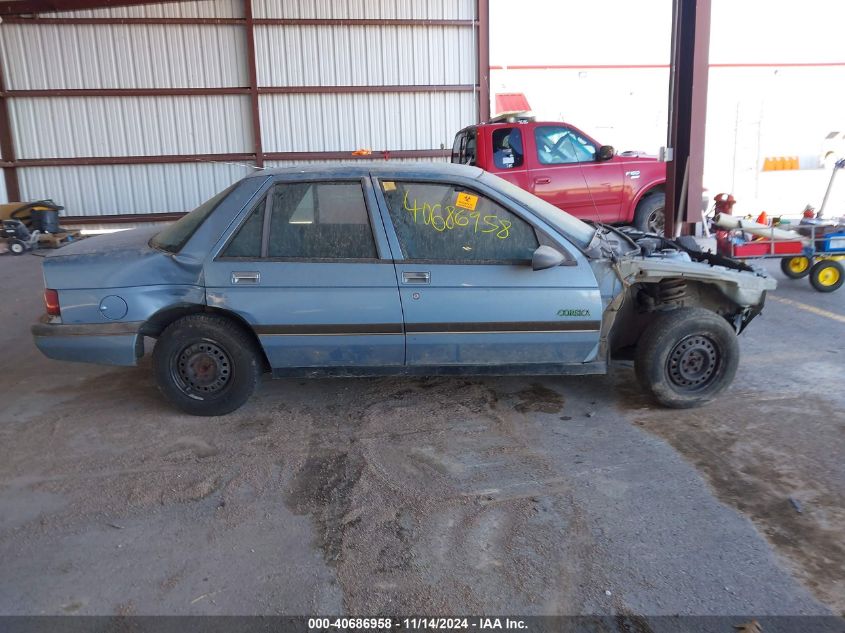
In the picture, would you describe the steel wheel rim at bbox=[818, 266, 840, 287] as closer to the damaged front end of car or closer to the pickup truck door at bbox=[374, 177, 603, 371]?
the damaged front end of car

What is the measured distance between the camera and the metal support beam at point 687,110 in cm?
698

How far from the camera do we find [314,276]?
4172 mm

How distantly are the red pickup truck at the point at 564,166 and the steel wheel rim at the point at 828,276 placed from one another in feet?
10.3

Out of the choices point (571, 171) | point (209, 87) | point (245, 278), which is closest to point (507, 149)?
point (571, 171)

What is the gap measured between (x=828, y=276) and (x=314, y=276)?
611cm

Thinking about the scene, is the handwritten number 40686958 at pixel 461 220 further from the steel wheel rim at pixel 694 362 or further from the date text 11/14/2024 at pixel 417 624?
the date text 11/14/2024 at pixel 417 624

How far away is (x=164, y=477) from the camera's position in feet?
12.2

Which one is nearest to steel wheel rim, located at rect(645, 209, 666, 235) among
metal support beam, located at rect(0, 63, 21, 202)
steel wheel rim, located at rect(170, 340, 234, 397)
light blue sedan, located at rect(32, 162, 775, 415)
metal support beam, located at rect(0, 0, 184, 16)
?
light blue sedan, located at rect(32, 162, 775, 415)

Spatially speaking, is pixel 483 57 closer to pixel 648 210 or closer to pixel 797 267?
pixel 648 210

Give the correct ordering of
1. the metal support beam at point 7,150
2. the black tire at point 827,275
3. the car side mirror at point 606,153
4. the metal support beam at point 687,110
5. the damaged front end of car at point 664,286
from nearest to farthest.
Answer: the damaged front end of car at point 664,286 → the metal support beam at point 687,110 → the black tire at point 827,275 → the car side mirror at point 606,153 → the metal support beam at point 7,150

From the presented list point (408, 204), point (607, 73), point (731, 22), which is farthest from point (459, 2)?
point (731, 22)

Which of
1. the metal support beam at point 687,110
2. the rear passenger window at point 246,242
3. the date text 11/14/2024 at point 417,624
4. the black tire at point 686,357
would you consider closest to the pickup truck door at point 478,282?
the black tire at point 686,357

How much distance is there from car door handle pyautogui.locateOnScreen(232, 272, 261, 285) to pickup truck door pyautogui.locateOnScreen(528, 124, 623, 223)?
6.55 metres

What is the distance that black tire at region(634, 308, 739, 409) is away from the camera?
14.0ft
